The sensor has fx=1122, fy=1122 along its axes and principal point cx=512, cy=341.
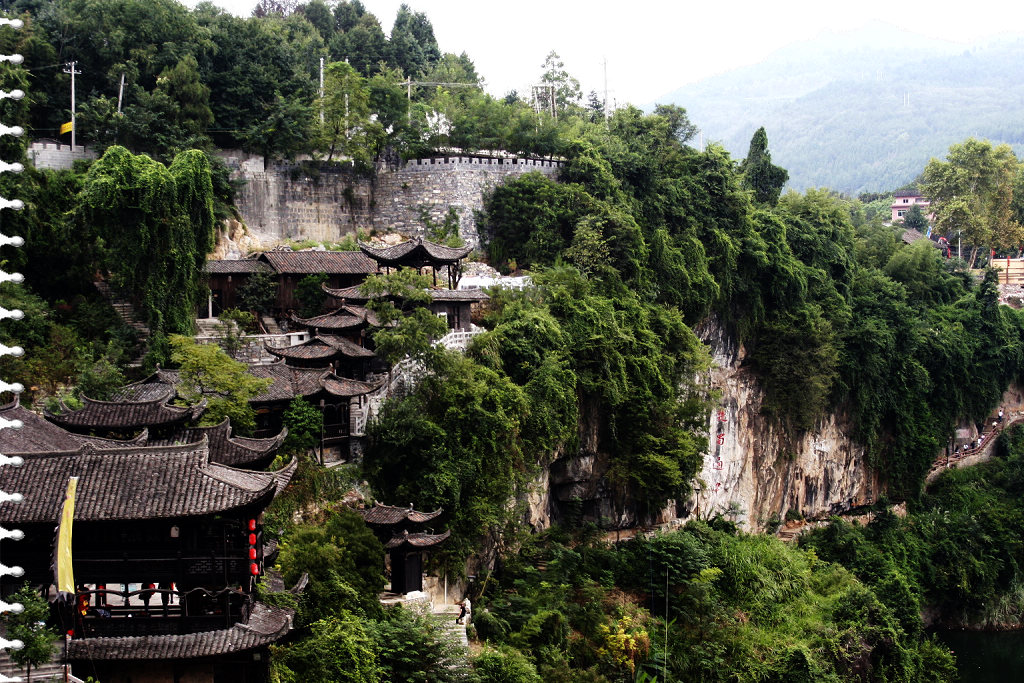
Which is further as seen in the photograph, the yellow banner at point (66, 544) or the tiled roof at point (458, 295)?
the tiled roof at point (458, 295)

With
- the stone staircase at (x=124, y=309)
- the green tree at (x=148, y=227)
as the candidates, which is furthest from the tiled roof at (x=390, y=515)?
the stone staircase at (x=124, y=309)

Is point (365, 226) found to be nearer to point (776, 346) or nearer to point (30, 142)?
point (30, 142)

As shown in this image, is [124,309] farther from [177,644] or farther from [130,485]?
[177,644]

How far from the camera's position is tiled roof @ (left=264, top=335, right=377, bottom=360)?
24203mm

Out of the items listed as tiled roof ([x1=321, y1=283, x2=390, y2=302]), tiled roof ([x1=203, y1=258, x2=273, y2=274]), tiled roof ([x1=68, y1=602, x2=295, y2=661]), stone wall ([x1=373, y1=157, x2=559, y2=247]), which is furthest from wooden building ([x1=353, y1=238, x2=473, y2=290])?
tiled roof ([x1=68, y1=602, x2=295, y2=661])

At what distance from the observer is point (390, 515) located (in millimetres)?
20688

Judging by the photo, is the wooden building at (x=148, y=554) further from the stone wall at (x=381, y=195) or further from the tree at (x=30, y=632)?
the stone wall at (x=381, y=195)

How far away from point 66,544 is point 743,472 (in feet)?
92.7

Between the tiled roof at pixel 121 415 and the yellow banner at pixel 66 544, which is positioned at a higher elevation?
the tiled roof at pixel 121 415

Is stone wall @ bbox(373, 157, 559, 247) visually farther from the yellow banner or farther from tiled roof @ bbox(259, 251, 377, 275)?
the yellow banner

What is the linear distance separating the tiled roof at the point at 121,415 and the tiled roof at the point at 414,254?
9.66 m

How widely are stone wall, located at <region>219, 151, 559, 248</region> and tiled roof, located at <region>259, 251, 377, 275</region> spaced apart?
15.3 ft

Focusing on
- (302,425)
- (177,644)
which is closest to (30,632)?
(177,644)

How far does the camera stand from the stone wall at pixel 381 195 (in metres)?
34.6
